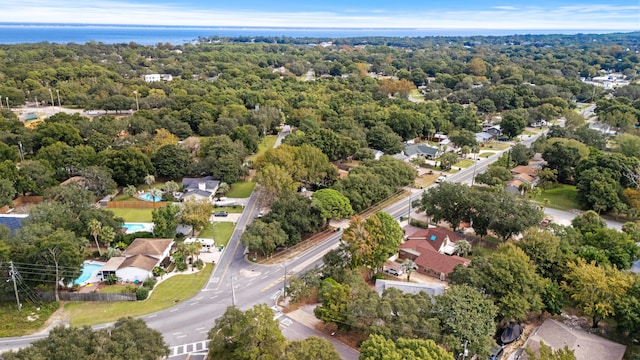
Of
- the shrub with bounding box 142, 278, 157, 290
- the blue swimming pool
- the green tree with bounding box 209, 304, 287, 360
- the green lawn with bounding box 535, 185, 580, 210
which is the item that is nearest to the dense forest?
the green tree with bounding box 209, 304, 287, 360

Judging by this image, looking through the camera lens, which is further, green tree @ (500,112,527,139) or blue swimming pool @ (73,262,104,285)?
green tree @ (500,112,527,139)

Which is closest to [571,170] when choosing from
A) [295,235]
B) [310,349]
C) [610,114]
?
[610,114]

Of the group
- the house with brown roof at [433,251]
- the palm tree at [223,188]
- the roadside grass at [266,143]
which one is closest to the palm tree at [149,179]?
the palm tree at [223,188]

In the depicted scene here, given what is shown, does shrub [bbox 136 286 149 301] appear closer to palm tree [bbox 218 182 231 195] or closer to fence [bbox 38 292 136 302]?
fence [bbox 38 292 136 302]

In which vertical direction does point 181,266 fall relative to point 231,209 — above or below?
below

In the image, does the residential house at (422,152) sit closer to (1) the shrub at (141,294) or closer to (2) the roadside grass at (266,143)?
(2) the roadside grass at (266,143)

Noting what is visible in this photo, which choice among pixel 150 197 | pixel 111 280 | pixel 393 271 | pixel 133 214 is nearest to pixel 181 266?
pixel 111 280

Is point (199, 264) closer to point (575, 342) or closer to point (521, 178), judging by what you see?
point (575, 342)
